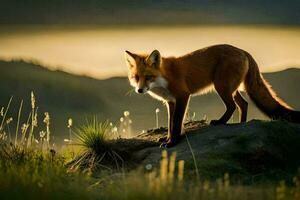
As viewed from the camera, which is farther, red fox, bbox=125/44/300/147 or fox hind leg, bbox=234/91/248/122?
fox hind leg, bbox=234/91/248/122

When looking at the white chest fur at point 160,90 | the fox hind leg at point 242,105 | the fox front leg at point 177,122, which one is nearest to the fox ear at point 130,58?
the white chest fur at point 160,90

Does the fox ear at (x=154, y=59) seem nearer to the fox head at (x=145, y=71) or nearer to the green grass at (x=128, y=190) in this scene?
the fox head at (x=145, y=71)

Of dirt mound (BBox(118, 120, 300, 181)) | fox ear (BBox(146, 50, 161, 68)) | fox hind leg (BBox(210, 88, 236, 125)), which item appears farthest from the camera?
fox hind leg (BBox(210, 88, 236, 125))

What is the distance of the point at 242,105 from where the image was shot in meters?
13.2

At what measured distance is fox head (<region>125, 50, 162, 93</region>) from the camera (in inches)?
471

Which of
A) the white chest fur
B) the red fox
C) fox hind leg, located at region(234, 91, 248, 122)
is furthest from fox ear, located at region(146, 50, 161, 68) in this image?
fox hind leg, located at region(234, 91, 248, 122)

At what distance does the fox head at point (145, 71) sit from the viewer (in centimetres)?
1195

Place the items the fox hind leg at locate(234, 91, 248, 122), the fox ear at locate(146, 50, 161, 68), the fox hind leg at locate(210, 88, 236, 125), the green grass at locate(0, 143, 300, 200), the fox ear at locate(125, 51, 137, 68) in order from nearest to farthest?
the green grass at locate(0, 143, 300, 200), the fox ear at locate(146, 50, 161, 68), the fox ear at locate(125, 51, 137, 68), the fox hind leg at locate(210, 88, 236, 125), the fox hind leg at locate(234, 91, 248, 122)

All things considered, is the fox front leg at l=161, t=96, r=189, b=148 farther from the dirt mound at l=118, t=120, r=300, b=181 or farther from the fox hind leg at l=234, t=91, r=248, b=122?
the fox hind leg at l=234, t=91, r=248, b=122

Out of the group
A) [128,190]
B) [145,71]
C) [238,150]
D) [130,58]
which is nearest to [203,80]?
[145,71]

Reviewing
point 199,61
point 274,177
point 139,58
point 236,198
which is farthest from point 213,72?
point 236,198

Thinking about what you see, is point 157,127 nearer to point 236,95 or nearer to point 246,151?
point 236,95

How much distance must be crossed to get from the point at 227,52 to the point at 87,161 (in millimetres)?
3589

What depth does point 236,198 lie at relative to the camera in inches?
267
